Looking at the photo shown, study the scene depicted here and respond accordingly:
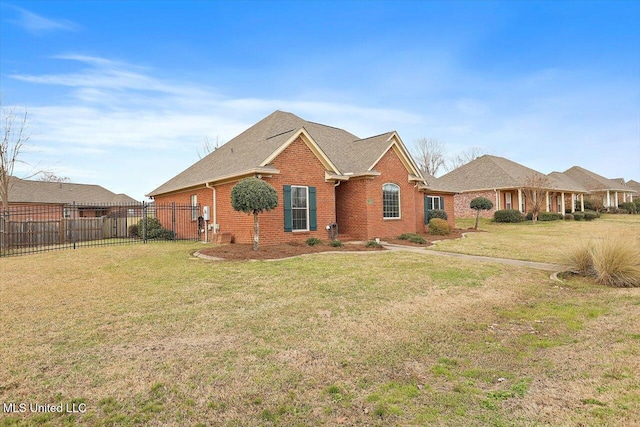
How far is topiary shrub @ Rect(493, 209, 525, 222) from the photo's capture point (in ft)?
104

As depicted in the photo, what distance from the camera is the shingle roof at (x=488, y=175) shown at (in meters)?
34.4

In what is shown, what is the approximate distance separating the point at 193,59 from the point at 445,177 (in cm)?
3330

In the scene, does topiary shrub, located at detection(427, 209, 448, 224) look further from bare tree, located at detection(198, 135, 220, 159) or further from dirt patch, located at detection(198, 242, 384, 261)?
bare tree, located at detection(198, 135, 220, 159)

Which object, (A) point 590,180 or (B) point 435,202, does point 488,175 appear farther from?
(A) point 590,180

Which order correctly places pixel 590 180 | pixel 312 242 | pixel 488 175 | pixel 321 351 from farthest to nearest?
pixel 590 180 < pixel 488 175 < pixel 312 242 < pixel 321 351

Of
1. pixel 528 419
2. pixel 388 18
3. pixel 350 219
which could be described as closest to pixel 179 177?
pixel 350 219

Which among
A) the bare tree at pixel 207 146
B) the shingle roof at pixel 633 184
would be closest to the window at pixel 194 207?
the bare tree at pixel 207 146

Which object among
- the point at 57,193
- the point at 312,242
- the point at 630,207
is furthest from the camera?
the point at 630,207

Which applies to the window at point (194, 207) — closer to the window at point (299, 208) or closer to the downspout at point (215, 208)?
the downspout at point (215, 208)

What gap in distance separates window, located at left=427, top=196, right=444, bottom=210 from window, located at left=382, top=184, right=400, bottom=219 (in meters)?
7.04

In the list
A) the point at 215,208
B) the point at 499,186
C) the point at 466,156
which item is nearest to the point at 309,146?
the point at 215,208

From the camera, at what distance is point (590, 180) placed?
4944 cm

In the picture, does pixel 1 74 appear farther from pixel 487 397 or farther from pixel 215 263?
pixel 487 397

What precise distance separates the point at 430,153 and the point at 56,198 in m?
52.8
